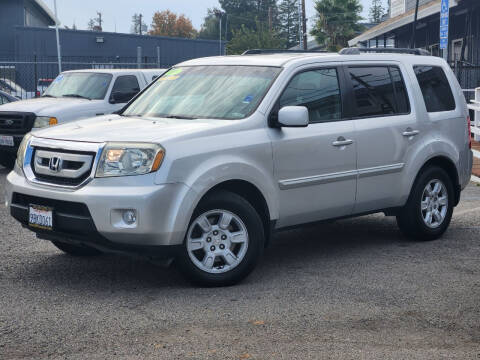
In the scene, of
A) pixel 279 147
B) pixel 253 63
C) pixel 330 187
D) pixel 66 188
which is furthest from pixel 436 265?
pixel 66 188

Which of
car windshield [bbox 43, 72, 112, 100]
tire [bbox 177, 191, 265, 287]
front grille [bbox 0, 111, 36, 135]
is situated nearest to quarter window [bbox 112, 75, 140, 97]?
car windshield [bbox 43, 72, 112, 100]

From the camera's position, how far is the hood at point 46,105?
13312 millimetres

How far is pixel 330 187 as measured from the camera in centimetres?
695

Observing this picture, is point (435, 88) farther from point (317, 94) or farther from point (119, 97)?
point (119, 97)

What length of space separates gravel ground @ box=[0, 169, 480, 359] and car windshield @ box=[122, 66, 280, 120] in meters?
1.29

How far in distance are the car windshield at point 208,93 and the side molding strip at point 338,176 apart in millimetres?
651

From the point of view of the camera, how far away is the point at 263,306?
18.6ft

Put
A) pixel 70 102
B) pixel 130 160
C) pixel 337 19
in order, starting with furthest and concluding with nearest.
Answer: pixel 337 19
pixel 70 102
pixel 130 160

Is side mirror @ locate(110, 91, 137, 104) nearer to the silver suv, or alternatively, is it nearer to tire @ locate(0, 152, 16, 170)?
tire @ locate(0, 152, 16, 170)

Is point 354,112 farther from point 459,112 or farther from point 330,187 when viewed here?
point 459,112

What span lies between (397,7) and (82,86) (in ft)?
81.6

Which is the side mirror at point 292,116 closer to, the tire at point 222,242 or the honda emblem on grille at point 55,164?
the tire at point 222,242

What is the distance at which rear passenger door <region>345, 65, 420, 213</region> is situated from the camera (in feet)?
23.8

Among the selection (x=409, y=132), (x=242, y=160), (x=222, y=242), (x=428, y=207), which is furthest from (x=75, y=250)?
(x=428, y=207)
